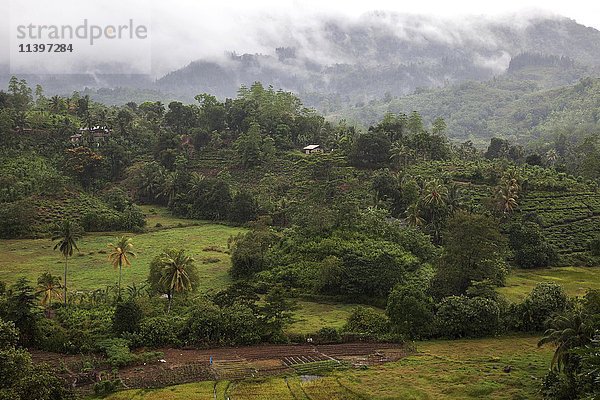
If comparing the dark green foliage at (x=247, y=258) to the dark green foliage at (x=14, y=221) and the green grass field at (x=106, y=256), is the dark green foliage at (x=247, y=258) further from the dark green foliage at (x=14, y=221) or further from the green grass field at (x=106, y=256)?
the dark green foliage at (x=14, y=221)

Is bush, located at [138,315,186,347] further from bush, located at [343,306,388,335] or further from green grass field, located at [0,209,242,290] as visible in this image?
bush, located at [343,306,388,335]

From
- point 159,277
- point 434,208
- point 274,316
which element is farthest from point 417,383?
point 434,208

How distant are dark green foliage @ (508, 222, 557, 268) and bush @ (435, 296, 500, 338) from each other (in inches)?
811

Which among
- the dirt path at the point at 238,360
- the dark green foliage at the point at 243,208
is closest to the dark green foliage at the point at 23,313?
the dirt path at the point at 238,360

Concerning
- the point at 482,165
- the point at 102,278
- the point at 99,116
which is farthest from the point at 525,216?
the point at 99,116

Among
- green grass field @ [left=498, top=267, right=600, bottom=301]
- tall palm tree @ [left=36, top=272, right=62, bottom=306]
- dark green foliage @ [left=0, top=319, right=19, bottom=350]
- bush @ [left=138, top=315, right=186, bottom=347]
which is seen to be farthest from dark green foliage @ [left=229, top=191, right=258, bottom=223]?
dark green foliage @ [left=0, top=319, right=19, bottom=350]

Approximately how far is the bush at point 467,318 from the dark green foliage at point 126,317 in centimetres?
2158

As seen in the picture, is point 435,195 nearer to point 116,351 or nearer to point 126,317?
point 126,317

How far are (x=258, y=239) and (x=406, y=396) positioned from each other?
26.8 m

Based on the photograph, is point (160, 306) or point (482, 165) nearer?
point (160, 306)

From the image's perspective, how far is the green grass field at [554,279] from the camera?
158ft

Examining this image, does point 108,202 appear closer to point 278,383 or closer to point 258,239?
point 258,239

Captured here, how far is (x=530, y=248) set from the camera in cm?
5728

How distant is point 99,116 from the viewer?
95750mm
